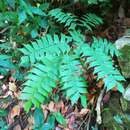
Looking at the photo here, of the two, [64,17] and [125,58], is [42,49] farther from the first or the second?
[125,58]

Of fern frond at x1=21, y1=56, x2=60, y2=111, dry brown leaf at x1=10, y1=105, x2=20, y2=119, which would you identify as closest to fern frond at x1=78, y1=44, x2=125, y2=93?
fern frond at x1=21, y1=56, x2=60, y2=111

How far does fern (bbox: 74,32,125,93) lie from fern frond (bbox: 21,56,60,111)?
25cm

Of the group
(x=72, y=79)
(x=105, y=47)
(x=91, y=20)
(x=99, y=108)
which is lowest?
(x=99, y=108)

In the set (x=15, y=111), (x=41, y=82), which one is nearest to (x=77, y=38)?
(x=41, y=82)

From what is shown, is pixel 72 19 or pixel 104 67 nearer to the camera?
pixel 104 67

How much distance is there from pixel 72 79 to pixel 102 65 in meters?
0.26

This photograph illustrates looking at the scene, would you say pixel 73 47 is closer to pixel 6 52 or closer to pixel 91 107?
pixel 91 107

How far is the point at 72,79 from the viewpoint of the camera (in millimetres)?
2430

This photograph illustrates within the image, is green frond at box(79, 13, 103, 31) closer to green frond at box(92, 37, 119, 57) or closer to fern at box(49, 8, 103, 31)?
fern at box(49, 8, 103, 31)

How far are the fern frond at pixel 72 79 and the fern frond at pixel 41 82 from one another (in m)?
0.07

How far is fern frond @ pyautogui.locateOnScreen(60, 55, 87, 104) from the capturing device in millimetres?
2350

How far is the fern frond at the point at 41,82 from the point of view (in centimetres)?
230

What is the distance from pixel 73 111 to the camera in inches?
112

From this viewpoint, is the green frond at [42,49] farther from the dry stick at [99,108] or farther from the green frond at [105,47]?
the dry stick at [99,108]
